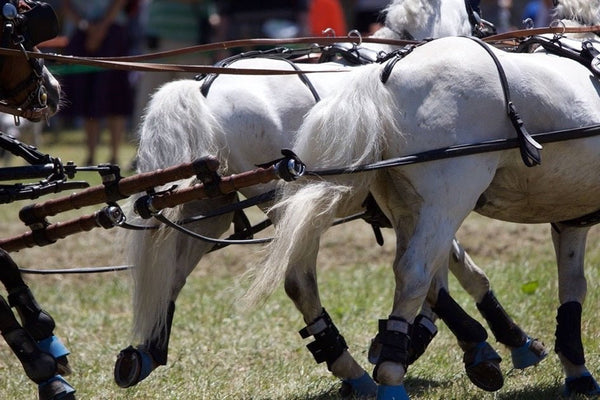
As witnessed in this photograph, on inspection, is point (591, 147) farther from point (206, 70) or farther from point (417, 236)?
point (206, 70)

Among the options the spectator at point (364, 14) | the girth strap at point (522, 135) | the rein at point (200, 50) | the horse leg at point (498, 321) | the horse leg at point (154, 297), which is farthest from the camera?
the spectator at point (364, 14)

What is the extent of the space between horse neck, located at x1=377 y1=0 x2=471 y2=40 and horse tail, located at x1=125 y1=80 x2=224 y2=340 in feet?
4.11

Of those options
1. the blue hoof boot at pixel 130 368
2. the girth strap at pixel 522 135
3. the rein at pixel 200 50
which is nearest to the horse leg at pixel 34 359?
the blue hoof boot at pixel 130 368

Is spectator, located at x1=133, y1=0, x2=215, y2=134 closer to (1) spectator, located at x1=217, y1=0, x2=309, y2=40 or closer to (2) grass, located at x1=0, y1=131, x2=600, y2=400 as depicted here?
(1) spectator, located at x1=217, y1=0, x2=309, y2=40

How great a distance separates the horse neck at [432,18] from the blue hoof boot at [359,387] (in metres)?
1.68

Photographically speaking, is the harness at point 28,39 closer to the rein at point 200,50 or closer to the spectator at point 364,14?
the rein at point 200,50

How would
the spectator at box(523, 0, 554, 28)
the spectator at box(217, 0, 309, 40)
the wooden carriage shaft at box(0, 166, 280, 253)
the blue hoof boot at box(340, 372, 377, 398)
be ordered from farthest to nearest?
the spectator at box(217, 0, 309, 40), the spectator at box(523, 0, 554, 28), the blue hoof boot at box(340, 372, 377, 398), the wooden carriage shaft at box(0, 166, 280, 253)

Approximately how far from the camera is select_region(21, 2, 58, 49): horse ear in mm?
4055

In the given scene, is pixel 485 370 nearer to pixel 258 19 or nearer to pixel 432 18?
pixel 432 18

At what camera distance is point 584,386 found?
452cm

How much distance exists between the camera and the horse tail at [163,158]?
4406 mm

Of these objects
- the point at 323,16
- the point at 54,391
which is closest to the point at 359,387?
the point at 54,391

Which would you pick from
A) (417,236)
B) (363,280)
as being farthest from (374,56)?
(363,280)

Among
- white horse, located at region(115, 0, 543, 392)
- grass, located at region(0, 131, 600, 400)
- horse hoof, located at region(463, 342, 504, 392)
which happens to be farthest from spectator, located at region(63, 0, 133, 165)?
horse hoof, located at region(463, 342, 504, 392)
